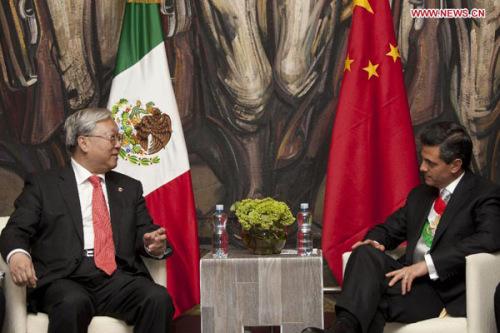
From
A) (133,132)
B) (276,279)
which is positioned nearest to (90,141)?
(133,132)

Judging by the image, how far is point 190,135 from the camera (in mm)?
4531

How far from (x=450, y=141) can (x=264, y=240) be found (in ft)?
3.57

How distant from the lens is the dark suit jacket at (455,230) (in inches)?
130

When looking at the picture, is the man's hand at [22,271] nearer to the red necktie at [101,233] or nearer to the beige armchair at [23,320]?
the beige armchair at [23,320]

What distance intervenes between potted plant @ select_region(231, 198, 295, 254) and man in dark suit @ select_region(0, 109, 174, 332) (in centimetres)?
45

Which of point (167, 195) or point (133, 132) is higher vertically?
point (133, 132)

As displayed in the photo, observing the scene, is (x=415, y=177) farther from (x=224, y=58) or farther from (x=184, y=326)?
(x=184, y=326)

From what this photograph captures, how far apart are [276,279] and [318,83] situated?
1.43 meters

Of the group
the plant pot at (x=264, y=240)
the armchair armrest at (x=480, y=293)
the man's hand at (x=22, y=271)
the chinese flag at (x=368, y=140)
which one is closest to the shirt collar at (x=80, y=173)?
the man's hand at (x=22, y=271)

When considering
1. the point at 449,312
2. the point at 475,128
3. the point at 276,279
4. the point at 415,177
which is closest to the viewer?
the point at 449,312

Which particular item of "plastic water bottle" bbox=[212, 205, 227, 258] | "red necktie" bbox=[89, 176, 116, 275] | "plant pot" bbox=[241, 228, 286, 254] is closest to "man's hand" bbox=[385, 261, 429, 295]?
"plant pot" bbox=[241, 228, 286, 254]

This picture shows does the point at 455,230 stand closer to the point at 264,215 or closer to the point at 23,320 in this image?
the point at 264,215

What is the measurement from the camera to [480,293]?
10.4 ft

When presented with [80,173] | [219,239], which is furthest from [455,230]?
[80,173]
